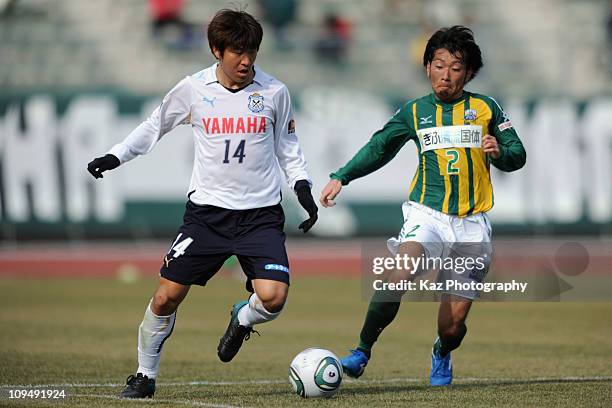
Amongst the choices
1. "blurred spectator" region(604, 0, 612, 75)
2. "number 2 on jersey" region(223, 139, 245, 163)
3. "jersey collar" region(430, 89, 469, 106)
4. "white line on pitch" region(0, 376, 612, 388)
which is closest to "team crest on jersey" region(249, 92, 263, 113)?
"number 2 on jersey" region(223, 139, 245, 163)

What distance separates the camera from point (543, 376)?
8.52 meters

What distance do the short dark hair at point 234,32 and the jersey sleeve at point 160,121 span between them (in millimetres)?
384

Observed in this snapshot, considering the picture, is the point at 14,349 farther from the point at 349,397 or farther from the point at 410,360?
the point at 349,397

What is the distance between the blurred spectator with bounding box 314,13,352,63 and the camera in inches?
874

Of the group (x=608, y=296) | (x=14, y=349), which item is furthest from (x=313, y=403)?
(x=608, y=296)

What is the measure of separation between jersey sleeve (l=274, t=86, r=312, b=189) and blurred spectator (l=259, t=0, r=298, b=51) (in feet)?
49.3

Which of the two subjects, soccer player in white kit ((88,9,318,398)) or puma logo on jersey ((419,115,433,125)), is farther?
puma logo on jersey ((419,115,433,125))

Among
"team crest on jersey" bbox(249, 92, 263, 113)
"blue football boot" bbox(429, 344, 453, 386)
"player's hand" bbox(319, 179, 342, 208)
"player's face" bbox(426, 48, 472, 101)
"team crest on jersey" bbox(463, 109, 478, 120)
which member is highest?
"player's face" bbox(426, 48, 472, 101)

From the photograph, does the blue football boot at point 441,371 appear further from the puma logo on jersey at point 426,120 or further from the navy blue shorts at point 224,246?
the puma logo on jersey at point 426,120

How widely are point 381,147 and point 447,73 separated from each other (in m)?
0.68

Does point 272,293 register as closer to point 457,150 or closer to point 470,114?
point 457,150

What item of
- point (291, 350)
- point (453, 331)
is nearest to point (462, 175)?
point (453, 331)

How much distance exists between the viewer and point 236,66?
7.14 m

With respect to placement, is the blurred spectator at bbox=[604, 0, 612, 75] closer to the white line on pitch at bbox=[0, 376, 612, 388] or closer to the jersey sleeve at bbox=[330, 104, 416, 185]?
the white line on pitch at bbox=[0, 376, 612, 388]
